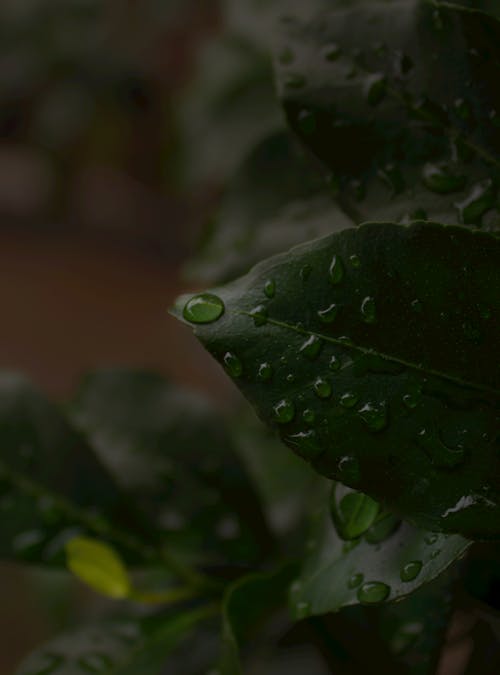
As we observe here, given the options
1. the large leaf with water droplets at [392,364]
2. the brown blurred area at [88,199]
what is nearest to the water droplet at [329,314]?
the large leaf with water droplets at [392,364]

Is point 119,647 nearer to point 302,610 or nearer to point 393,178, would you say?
point 302,610

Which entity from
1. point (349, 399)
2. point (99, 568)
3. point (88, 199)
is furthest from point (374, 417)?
point (88, 199)

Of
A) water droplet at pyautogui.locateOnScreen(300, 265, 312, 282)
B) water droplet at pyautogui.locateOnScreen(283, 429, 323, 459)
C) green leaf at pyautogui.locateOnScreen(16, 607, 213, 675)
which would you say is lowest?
green leaf at pyautogui.locateOnScreen(16, 607, 213, 675)

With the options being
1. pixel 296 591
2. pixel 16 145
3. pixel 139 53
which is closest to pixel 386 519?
pixel 296 591

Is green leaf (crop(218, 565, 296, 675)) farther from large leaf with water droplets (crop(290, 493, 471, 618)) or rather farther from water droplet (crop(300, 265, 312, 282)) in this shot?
water droplet (crop(300, 265, 312, 282))

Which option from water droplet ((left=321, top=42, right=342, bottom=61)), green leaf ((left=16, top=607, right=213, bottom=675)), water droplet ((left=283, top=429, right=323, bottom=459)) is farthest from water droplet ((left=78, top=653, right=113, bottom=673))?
water droplet ((left=321, top=42, right=342, bottom=61))

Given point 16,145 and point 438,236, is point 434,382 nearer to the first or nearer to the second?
point 438,236
